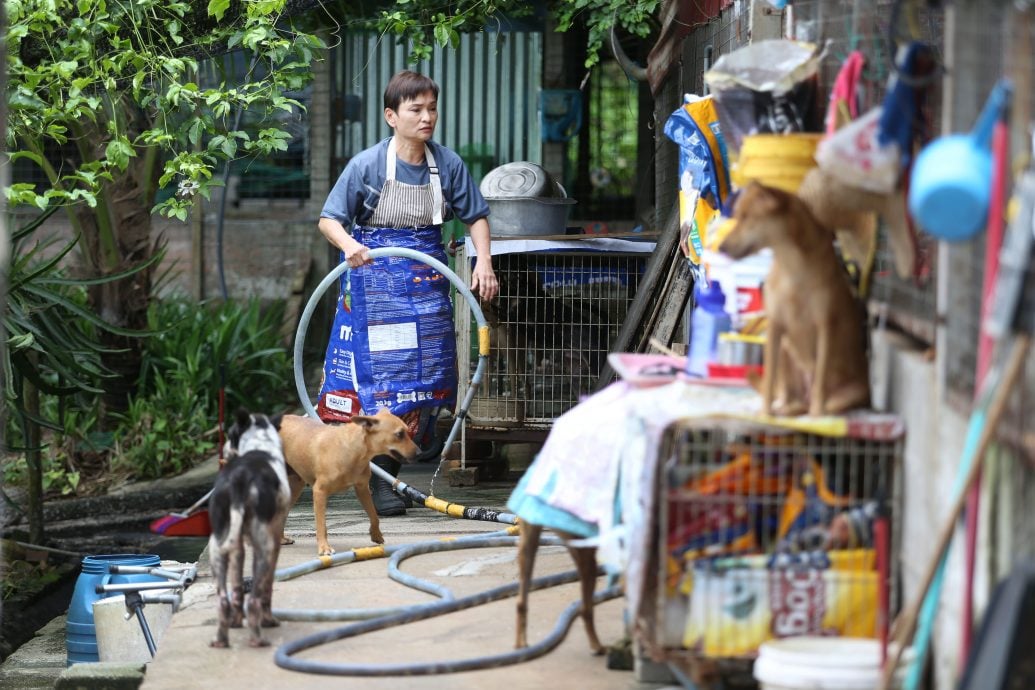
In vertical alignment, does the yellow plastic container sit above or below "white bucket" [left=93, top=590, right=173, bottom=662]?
above

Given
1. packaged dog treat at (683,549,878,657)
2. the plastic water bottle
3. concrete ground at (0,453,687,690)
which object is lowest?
concrete ground at (0,453,687,690)

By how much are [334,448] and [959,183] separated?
3356mm

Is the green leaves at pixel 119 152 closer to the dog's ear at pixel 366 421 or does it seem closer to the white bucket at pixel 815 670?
the dog's ear at pixel 366 421

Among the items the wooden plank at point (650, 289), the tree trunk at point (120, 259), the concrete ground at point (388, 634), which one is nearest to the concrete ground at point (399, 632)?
the concrete ground at point (388, 634)

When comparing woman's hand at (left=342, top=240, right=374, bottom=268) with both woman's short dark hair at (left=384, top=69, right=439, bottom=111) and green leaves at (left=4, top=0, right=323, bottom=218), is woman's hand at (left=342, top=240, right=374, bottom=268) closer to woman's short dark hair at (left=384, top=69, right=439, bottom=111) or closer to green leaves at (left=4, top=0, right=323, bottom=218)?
woman's short dark hair at (left=384, top=69, right=439, bottom=111)

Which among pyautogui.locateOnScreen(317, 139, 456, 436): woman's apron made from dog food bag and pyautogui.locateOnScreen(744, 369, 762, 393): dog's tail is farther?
pyautogui.locateOnScreen(317, 139, 456, 436): woman's apron made from dog food bag

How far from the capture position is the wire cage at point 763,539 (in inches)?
134

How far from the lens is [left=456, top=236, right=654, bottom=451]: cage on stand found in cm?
774

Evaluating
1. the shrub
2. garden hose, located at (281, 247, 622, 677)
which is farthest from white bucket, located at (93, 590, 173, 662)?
the shrub

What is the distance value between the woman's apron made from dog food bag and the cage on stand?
108 cm

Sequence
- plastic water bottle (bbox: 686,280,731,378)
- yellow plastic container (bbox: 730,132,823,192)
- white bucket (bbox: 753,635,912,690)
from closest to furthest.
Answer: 1. white bucket (bbox: 753,635,912,690)
2. yellow plastic container (bbox: 730,132,823,192)
3. plastic water bottle (bbox: 686,280,731,378)

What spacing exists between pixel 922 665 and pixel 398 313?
386cm

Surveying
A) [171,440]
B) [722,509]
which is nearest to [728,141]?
[722,509]

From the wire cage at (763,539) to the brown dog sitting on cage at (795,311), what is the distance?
110 millimetres
